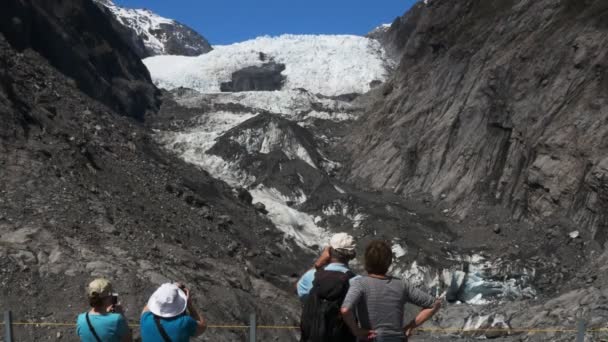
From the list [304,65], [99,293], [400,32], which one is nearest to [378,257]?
[99,293]

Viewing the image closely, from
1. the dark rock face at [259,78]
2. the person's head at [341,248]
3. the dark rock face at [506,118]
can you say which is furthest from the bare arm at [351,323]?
the dark rock face at [259,78]

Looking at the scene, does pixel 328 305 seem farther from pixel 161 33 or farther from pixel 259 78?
pixel 161 33

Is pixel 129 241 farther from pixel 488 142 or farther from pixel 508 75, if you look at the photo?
pixel 508 75

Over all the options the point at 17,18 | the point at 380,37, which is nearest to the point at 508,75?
the point at 17,18

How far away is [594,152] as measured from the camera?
21.3 metres

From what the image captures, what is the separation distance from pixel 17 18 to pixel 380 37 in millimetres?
57779

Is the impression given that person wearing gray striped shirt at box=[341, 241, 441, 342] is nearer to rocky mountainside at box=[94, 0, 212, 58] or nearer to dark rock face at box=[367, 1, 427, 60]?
dark rock face at box=[367, 1, 427, 60]

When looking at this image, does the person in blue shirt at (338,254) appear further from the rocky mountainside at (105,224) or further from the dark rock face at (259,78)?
the dark rock face at (259,78)

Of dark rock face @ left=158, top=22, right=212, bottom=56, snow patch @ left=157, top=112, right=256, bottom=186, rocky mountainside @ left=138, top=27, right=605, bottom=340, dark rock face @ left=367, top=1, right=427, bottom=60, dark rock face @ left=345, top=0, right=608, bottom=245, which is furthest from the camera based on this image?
dark rock face @ left=158, top=22, right=212, bottom=56

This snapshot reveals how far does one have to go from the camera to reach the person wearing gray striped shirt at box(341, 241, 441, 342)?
4.45 meters

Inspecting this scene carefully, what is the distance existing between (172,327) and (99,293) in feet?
1.85

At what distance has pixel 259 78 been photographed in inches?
2731

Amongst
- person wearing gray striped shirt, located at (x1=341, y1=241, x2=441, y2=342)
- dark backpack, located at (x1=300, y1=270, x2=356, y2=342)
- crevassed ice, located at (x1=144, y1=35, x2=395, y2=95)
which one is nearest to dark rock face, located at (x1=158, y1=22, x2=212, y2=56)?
crevassed ice, located at (x1=144, y1=35, x2=395, y2=95)

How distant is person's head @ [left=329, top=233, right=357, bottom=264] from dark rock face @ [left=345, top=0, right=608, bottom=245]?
57.1ft
